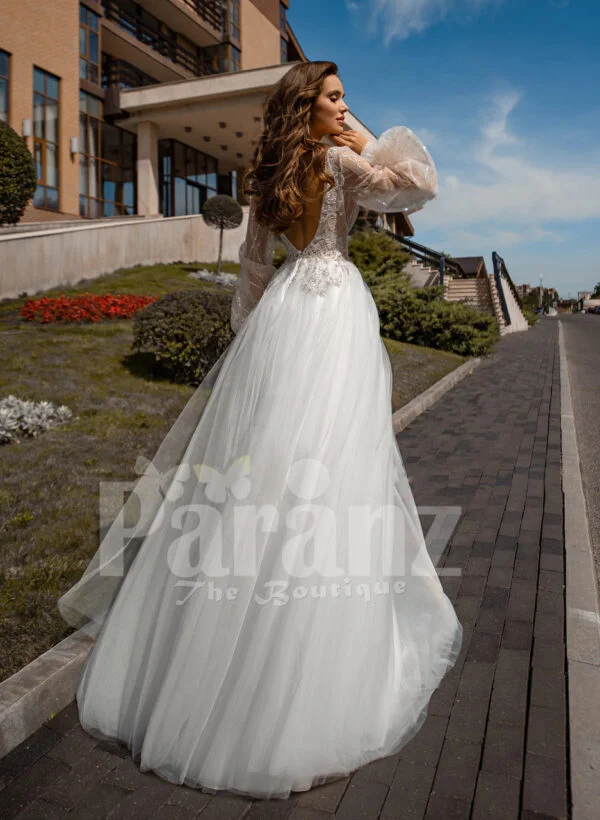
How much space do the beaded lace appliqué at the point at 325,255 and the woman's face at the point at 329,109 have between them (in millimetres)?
253

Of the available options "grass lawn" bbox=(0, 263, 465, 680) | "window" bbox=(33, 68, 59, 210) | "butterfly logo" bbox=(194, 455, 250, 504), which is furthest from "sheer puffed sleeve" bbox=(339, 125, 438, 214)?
"window" bbox=(33, 68, 59, 210)

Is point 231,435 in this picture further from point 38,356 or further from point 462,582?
point 38,356

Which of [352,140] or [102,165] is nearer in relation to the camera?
[352,140]

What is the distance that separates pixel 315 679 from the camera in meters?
2.08

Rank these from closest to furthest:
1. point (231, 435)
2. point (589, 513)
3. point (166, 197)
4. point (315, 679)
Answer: point (315, 679) < point (231, 435) < point (589, 513) < point (166, 197)

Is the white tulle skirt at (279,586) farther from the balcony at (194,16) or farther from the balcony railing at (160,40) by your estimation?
the balcony at (194,16)

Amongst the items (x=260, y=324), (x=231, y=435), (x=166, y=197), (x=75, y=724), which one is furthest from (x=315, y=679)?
(x=166, y=197)

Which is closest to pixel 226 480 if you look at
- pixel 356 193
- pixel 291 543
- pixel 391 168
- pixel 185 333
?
pixel 291 543

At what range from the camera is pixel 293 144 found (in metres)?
2.37

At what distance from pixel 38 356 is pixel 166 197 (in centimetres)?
2173

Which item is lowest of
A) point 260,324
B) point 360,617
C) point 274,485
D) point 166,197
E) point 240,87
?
point 360,617

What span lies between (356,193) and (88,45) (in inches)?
1048

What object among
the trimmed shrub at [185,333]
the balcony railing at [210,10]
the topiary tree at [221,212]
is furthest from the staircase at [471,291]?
the trimmed shrub at [185,333]

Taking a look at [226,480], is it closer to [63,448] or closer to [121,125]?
[63,448]
